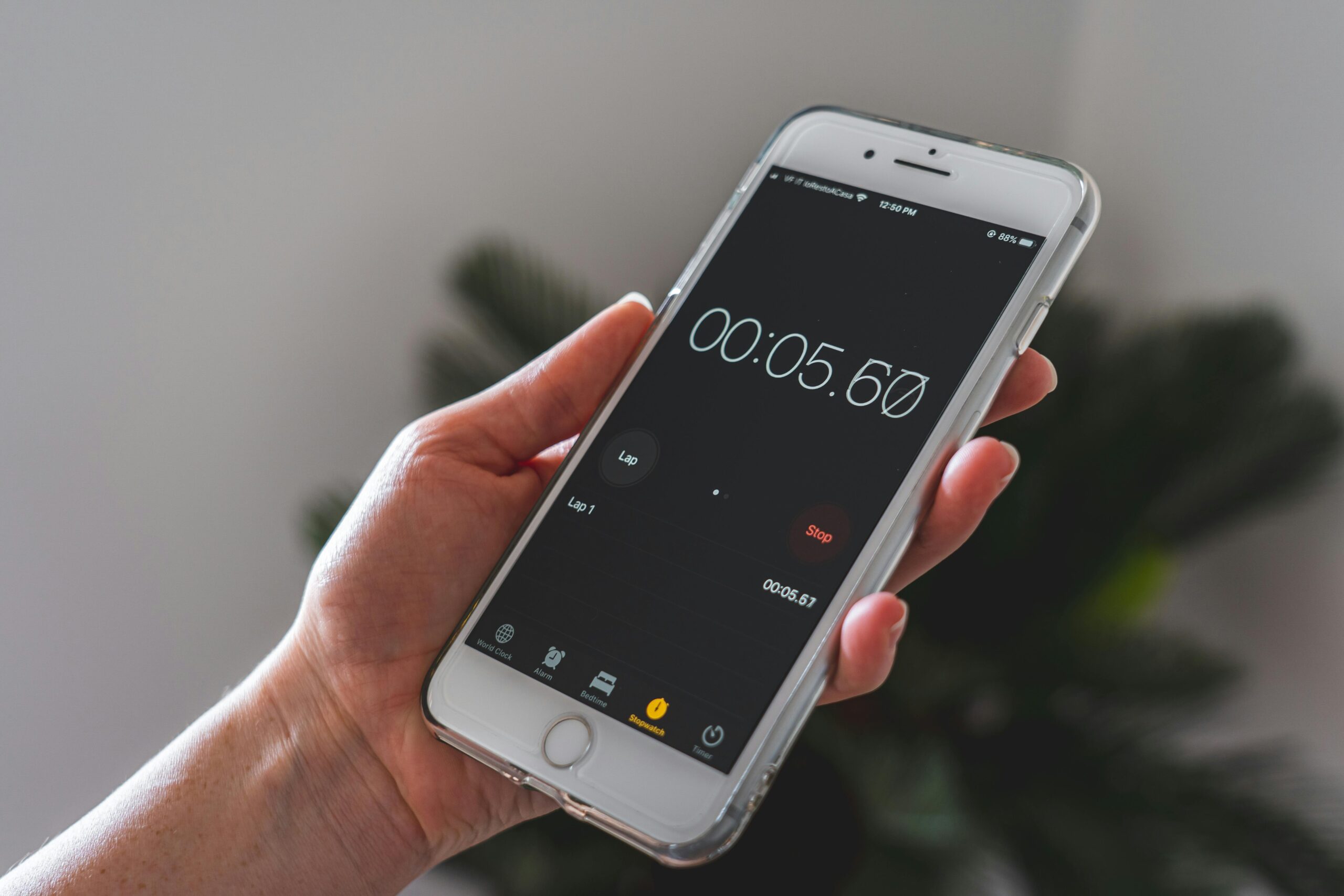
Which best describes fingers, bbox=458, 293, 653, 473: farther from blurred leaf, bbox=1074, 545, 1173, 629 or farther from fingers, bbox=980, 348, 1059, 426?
blurred leaf, bbox=1074, 545, 1173, 629

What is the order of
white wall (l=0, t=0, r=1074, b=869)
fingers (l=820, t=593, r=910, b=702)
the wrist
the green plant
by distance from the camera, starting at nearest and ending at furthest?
fingers (l=820, t=593, r=910, b=702) → the wrist → the green plant → white wall (l=0, t=0, r=1074, b=869)

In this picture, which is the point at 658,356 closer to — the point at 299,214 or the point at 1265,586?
Answer: the point at 299,214

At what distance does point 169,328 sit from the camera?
1.30 m

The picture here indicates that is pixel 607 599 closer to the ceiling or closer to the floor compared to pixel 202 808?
closer to the ceiling

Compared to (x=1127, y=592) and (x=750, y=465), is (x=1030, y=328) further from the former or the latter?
(x=1127, y=592)

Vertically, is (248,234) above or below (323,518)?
above

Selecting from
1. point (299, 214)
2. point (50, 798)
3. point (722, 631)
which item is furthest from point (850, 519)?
point (50, 798)

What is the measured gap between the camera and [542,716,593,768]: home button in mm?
586

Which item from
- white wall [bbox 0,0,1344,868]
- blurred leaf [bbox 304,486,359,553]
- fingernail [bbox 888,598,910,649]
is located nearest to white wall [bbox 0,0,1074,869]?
white wall [bbox 0,0,1344,868]

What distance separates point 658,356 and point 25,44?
1.01m

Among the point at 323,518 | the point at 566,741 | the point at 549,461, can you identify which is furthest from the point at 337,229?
the point at 566,741

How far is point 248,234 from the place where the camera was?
1.34 m

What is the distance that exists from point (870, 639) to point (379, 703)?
14.8 inches

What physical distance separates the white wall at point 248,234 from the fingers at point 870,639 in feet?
3.62
